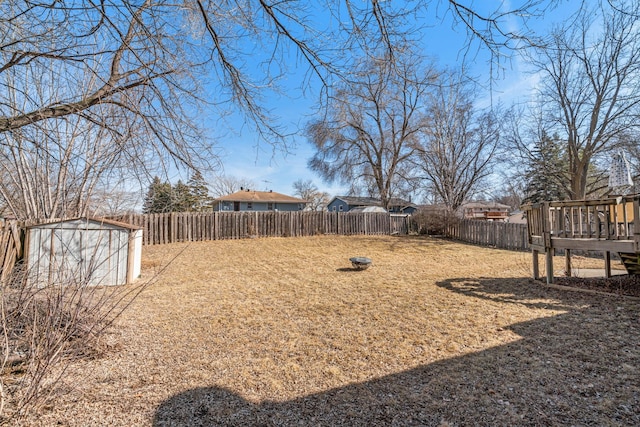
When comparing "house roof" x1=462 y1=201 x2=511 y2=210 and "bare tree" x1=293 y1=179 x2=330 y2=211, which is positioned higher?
"bare tree" x1=293 y1=179 x2=330 y2=211

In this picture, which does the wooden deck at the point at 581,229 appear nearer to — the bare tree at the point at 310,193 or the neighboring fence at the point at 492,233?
the neighboring fence at the point at 492,233

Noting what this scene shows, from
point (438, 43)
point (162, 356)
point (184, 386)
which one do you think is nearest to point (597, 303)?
point (438, 43)

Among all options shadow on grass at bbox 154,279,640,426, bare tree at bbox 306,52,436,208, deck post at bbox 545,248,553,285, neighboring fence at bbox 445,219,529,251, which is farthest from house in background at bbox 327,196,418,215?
shadow on grass at bbox 154,279,640,426

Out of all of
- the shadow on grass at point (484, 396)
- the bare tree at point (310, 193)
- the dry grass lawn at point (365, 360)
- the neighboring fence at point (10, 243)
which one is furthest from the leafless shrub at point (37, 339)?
the bare tree at point (310, 193)

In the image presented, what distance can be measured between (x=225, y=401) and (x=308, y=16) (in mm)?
3260

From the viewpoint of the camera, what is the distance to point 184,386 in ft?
8.27

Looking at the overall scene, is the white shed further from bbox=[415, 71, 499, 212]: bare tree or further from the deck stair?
bbox=[415, 71, 499, 212]: bare tree

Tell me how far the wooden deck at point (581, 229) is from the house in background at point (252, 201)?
2519 cm

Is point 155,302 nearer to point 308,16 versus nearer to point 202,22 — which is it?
point 202,22

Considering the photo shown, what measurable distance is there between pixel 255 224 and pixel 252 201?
14520mm

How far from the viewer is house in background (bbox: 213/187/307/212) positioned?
93.5ft

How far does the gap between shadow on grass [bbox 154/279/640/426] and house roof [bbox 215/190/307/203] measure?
26.9 m

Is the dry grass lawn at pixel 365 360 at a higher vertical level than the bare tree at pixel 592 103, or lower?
lower

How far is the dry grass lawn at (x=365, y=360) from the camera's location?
2135 millimetres
